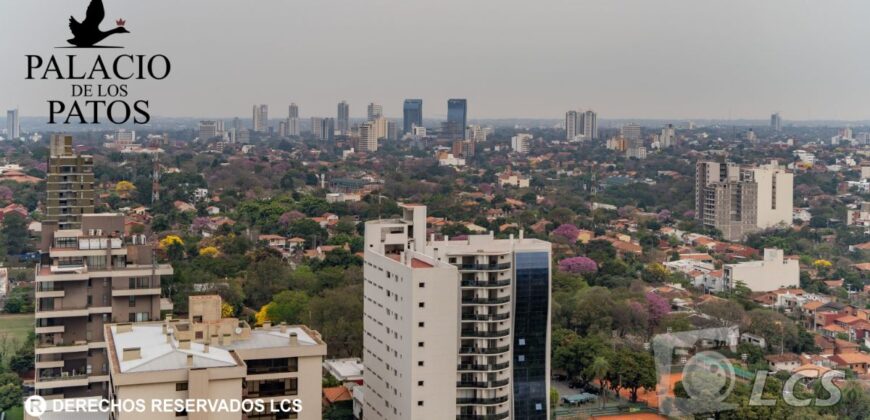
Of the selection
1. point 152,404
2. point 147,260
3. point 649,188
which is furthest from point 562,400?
point 649,188

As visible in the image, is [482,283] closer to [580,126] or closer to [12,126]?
[12,126]

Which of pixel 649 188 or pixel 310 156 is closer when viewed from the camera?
pixel 649 188

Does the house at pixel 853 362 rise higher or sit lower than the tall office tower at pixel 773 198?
lower

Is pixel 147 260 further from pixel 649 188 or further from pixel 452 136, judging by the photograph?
pixel 452 136

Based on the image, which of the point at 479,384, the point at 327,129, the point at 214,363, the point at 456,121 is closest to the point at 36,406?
the point at 214,363

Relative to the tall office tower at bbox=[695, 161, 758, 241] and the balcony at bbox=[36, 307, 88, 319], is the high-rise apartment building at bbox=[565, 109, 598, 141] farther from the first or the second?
the balcony at bbox=[36, 307, 88, 319]

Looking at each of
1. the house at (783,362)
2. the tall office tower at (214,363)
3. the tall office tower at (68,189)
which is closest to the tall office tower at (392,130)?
the tall office tower at (68,189)

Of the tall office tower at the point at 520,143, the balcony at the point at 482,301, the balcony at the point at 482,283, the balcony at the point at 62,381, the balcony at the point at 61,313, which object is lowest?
the balcony at the point at 62,381

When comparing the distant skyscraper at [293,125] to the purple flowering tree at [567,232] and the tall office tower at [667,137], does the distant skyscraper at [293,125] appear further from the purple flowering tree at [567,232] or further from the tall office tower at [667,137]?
the purple flowering tree at [567,232]
